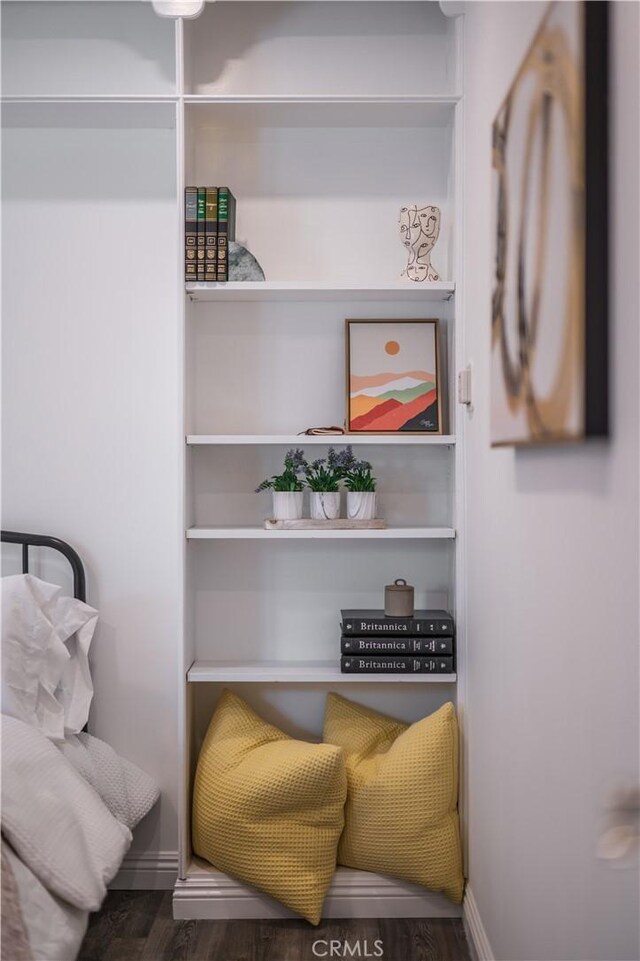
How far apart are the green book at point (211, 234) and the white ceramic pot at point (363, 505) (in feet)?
2.34

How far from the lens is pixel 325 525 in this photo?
2.41 metres

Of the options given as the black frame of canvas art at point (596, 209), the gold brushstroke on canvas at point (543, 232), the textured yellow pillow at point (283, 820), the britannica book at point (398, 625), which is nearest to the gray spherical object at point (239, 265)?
the gold brushstroke on canvas at point (543, 232)

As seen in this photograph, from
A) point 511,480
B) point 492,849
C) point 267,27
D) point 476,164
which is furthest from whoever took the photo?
point 267,27

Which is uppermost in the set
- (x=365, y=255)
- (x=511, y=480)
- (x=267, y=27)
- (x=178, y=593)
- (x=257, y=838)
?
(x=267, y=27)

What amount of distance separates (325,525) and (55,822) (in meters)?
1.00

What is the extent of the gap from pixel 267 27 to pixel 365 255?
707 millimetres

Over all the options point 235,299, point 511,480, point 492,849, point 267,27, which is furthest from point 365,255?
point 492,849

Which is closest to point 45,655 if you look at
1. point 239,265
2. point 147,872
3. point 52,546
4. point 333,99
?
point 52,546

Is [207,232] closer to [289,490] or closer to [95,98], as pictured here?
[95,98]

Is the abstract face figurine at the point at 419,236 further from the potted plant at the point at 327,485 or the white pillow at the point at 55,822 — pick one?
the white pillow at the point at 55,822

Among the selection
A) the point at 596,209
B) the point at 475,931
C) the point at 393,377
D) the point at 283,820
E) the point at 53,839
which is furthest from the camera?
the point at 393,377

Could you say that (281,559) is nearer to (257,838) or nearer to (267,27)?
(257,838)

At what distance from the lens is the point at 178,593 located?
2.46 meters

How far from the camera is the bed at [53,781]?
1648 mm
